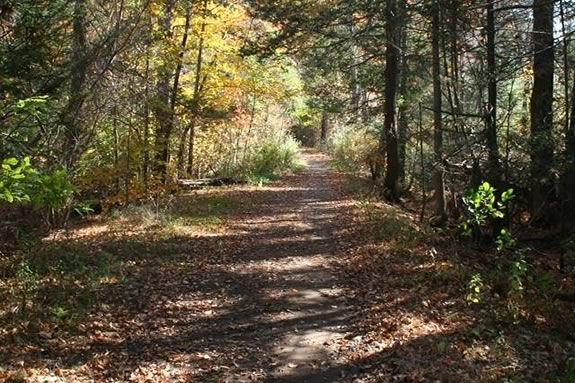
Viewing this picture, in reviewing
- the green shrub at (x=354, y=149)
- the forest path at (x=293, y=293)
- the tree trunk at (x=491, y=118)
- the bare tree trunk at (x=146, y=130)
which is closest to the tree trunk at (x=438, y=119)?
the tree trunk at (x=491, y=118)

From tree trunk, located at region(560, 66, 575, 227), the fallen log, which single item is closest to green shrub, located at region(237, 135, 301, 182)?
the fallen log

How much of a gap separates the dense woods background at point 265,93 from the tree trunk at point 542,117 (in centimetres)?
3

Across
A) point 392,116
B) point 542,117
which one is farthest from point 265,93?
point 542,117

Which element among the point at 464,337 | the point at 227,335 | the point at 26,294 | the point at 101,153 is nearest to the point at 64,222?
the point at 101,153

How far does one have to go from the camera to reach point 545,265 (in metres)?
10.6

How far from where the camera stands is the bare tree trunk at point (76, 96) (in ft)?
30.5

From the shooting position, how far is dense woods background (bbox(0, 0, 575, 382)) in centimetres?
812

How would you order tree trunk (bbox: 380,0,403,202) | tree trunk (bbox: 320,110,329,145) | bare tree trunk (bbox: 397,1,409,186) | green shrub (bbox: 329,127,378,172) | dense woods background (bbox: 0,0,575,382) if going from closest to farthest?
dense woods background (bbox: 0,0,575,382) < tree trunk (bbox: 380,0,403,202) < bare tree trunk (bbox: 397,1,409,186) < green shrub (bbox: 329,127,378,172) < tree trunk (bbox: 320,110,329,145)

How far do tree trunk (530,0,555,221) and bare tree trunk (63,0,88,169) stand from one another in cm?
797

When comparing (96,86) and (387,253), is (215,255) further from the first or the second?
(96,86)

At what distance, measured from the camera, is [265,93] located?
897 inches

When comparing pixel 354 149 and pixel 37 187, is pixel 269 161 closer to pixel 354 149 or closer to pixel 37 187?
pixel 354 149

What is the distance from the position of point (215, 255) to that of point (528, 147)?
6254mm

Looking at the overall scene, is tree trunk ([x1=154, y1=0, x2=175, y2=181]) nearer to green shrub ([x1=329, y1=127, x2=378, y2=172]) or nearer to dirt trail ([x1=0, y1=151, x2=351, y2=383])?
dirt trail ([x1=0, y1=151, x2=351, y2=383])
